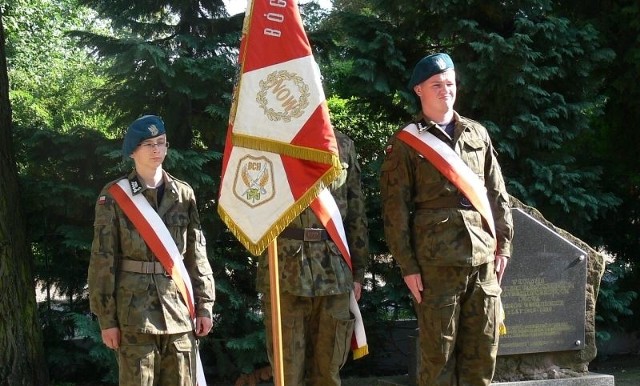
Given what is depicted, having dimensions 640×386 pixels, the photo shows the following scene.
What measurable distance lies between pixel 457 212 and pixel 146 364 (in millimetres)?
1641

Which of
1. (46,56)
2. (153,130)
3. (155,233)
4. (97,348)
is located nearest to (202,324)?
(155,233)

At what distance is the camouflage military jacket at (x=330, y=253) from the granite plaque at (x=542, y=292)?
1.34m

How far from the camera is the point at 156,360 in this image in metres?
3.97

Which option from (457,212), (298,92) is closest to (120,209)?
(298,92)

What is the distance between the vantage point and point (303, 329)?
14.1 ft

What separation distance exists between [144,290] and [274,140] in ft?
3.01

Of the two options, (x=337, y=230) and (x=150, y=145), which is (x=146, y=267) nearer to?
(x=150, y=145)

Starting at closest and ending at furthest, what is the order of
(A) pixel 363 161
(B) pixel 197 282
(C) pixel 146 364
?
(C) pixel 146 364 < (B) pixel 197 282 < (A) pixel 363 161

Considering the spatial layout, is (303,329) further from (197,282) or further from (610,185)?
(610,185)

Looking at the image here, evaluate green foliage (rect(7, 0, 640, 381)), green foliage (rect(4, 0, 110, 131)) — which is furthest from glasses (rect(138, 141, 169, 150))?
green foliage (rect(4, 0, 110, 131))

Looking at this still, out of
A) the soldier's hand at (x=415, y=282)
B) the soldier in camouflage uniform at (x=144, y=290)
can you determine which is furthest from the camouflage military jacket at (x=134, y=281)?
the soldier's hand at (x=415, y=282)

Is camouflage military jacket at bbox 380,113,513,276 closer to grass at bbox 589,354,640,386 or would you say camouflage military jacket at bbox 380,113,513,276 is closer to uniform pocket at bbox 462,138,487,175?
uniform pocket at bbox 462,138,487,175

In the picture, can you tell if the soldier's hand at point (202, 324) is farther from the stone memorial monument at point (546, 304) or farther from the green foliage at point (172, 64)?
the green foliage at point (172, 64)

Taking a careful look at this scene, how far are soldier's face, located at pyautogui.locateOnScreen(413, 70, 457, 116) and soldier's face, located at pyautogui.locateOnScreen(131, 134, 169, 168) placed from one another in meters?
1.29
